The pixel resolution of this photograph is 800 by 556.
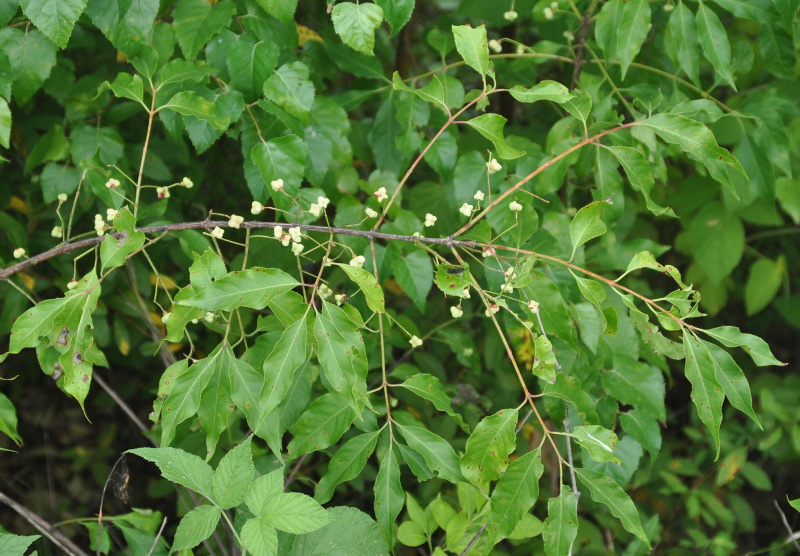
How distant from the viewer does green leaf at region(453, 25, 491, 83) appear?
3.86 feet

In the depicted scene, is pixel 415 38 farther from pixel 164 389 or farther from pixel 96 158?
pixel 164 389

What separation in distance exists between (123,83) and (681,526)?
258 centimetres

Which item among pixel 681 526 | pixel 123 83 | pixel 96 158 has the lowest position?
pixel 681 526

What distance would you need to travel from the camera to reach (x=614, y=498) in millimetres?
1123

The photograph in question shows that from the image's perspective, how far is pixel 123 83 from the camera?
1278mm

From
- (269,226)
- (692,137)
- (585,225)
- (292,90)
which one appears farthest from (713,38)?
(269,226)

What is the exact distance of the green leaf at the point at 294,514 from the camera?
106cm

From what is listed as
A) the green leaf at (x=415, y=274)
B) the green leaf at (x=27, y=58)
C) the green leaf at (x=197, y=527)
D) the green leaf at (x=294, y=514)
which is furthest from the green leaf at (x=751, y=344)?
the green leaf at (x=27, y=58)

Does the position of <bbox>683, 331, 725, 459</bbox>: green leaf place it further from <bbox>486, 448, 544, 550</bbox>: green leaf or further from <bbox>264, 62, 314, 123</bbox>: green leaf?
<bbox>264, 62, 314, 123</bbox>: green leaf

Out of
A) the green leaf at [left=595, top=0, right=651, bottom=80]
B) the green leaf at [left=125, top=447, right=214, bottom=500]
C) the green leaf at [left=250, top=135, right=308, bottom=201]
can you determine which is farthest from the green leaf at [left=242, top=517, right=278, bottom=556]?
the green leaf at [left=595, top=0, right=651, bottom=80]

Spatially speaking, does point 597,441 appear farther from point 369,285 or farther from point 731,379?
point 369,285

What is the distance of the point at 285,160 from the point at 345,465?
1.83ft

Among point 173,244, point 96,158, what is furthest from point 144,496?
point 96,158

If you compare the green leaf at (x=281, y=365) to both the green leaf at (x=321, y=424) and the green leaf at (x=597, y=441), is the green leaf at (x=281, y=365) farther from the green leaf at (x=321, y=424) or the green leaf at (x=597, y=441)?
the green leaf at (x=597, y=441)
